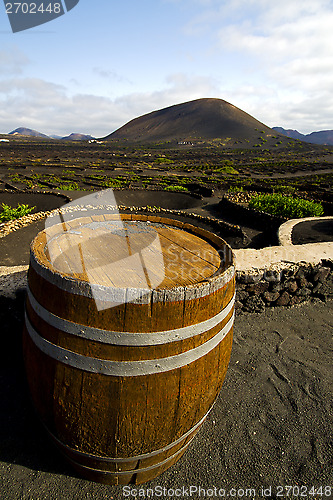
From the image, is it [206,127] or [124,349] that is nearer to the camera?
[124,349]

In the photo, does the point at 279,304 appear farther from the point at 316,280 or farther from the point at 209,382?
the point at 209,382

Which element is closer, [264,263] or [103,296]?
[103,296]

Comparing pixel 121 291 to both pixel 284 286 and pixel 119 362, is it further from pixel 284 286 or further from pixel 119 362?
pixel 284 286

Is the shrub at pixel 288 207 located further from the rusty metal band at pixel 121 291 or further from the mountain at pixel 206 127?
the mountain at pixel 206 127

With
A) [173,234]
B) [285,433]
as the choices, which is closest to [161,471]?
[285,433]

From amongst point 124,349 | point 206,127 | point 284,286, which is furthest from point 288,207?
point 206,127

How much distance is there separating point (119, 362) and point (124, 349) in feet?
0.28

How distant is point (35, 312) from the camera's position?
180 cm

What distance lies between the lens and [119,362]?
1592 millimetres

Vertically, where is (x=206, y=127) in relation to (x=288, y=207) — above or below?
above

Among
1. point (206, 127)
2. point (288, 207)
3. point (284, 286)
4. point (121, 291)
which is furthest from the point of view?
point (206, 127)

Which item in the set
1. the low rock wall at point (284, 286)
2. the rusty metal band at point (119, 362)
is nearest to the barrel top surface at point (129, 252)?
the rusty metal band at point (119, 362)

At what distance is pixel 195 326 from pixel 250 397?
1912 millimetres

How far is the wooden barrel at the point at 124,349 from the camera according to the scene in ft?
5.13
